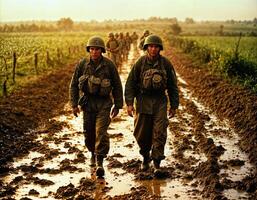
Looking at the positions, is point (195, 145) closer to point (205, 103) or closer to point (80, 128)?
point (80, 128)

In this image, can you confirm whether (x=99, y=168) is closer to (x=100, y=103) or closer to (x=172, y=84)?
(x=100, y=103)

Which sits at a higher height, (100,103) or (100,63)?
(100,63)

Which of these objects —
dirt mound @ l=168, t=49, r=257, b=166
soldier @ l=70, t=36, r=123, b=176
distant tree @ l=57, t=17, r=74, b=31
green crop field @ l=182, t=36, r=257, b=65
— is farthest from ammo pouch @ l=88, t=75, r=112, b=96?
distant tree @ l=57, t=17, r=74, b=31

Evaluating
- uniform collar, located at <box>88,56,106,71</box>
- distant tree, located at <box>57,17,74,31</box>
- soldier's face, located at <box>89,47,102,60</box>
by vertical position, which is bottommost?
distant tree, located at <box>57,17,74,31</box>

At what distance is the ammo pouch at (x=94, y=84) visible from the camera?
6652 mm

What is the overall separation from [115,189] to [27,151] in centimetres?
242

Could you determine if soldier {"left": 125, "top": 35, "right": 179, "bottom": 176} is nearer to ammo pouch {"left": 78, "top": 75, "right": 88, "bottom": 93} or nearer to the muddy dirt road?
the muddy dirt road

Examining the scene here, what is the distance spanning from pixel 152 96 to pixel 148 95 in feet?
0.21

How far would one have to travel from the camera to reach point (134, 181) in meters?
6.58

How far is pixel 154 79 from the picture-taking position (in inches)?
260

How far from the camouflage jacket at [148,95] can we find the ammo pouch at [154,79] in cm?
17

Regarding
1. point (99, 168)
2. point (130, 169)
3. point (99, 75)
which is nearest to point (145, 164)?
point (130, 169)

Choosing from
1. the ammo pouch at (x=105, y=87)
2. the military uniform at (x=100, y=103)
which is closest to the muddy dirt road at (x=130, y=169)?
the military uniform at (x=100, y=103)

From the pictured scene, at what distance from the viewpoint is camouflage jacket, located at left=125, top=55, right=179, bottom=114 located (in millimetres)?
6820
